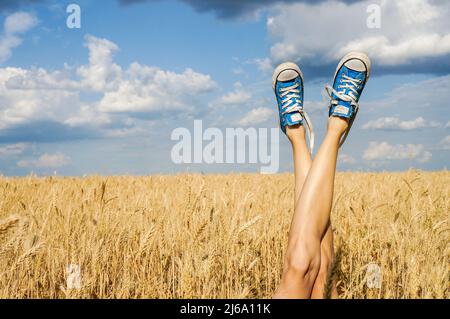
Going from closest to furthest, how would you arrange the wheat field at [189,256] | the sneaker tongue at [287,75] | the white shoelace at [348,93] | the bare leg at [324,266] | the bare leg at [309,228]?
the bare leg at [309,228] → the bare leg at [324,266] → the wheat field at [189,256] → the white shoelace at [348,93] → the sneaker tongue at [287,75]

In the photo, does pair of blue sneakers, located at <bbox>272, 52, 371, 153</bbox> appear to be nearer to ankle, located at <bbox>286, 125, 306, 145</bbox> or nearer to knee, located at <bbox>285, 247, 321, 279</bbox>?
ankle, located at <bbox>286, 125, 306, 145</bbox>

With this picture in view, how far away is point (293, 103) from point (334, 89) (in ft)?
1.02

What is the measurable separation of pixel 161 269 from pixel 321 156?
1.41 meters

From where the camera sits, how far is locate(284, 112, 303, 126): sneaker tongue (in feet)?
10.1

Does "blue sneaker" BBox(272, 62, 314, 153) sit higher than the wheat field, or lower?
higher

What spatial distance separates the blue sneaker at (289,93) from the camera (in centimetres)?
313

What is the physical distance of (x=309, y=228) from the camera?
2.46 m

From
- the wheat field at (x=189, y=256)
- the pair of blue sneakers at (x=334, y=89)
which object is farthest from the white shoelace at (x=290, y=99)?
the wheat field at (x=189, y=256)

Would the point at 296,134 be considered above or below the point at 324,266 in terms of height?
above

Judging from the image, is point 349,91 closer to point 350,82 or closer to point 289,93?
point 350,82

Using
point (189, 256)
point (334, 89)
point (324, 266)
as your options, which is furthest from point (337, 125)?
point (189, 256)

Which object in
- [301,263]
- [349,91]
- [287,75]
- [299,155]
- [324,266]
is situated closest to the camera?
[301,263]

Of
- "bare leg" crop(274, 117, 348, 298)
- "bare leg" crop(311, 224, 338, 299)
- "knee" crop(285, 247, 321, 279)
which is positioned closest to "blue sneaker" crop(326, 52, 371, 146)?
"bare leg" crop(274, 117, 348, 298)

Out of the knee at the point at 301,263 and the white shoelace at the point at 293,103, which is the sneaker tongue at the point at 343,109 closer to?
the white shoelace at the point at 293,103
